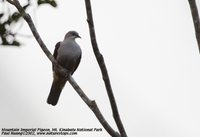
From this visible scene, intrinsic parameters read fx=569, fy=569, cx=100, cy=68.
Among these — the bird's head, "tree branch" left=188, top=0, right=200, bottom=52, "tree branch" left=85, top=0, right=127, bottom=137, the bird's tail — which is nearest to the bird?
the bird's tail

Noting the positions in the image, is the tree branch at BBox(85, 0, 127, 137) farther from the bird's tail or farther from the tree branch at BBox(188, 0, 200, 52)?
the bird's tail

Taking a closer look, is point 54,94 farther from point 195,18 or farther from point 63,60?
point 195,18

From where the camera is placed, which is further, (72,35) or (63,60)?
(72,35)

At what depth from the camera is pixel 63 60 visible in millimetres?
7746

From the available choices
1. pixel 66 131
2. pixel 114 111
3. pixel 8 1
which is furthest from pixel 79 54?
pixel 114 111

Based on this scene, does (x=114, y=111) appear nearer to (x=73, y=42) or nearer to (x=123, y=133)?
(x=123, y=133)

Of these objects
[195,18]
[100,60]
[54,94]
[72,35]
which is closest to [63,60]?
[54,94]

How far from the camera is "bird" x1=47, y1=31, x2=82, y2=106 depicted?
306 inches

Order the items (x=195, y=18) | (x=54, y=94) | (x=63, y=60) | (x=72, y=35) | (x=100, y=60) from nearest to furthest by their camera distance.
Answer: (x=195, y=18) < (x=100, y=60) < (x=63, y=60) < (x=54, y=94) < (x=72, y=35)

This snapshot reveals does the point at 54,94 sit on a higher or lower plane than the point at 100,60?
lower

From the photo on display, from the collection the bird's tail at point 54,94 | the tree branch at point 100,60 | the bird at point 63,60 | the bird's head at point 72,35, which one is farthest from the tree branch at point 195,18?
the bird's head at point 72,35

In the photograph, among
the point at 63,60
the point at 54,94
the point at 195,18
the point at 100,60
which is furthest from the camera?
the point at 54,94

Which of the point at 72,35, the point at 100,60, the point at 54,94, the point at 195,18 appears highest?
the point at 195,18

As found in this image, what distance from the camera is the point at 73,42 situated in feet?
27.1
